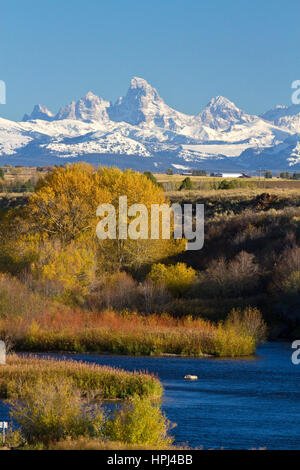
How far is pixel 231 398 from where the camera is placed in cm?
3403

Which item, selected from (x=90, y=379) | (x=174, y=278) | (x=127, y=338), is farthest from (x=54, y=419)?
(x=174, y=278)

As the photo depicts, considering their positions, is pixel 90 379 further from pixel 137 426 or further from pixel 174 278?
pixel 174 278

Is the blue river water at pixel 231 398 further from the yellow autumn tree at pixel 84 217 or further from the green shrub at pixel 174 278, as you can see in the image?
the yellow autumn tree at pixel 84 217

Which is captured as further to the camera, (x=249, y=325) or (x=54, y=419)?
(x=249, y=325)

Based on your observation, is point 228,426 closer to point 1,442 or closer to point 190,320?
point 1,442

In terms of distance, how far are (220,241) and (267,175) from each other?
376 feet

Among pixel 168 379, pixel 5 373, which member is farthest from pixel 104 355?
pixel 5 373

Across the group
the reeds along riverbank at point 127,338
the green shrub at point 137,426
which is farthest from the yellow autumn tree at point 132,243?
the green shrub at point 137,426

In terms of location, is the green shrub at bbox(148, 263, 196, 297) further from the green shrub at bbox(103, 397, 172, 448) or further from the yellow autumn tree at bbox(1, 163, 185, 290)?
the green shrub at bbox(103, 397, 172, 448)

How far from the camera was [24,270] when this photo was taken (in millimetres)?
57812

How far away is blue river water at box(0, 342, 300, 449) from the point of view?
89.9ft

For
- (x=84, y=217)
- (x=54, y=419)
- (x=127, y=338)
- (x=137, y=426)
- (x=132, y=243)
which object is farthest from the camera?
(x=84, y=217)

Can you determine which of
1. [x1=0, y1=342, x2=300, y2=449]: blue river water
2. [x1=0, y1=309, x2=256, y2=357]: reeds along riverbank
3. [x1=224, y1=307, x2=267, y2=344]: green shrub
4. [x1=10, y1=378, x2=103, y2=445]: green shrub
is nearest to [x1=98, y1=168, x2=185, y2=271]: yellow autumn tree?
[x1=0, y1=309, x2=256, y2=357]: reeds along riverbank

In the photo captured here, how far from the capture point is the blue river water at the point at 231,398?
89.9 feet
